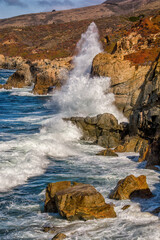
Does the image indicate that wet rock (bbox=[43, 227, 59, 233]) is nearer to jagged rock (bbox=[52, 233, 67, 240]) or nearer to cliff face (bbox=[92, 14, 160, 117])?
jagged rock (bbox=[52, 233, 67, 240])

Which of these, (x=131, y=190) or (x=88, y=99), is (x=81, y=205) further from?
(x=88, y=99)

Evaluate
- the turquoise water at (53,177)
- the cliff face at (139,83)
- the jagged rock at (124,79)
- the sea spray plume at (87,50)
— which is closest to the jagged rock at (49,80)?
the sea spray plume at (87,50)

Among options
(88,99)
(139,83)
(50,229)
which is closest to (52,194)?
(50,229)

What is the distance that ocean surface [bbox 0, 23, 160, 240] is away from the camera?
780 cm

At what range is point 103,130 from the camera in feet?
60.8

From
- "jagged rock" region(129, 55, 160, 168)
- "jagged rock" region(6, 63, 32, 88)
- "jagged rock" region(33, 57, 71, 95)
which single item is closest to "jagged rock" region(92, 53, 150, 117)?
"jagged rock" region(129, 55, 160, 168)

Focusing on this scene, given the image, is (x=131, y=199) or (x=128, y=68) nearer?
(x=131, y=199)

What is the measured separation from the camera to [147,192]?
970cm

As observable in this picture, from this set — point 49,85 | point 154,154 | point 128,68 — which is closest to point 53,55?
point 49,85

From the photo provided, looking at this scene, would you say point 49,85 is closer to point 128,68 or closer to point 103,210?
point 128,68

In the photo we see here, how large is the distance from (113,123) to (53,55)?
79345mm

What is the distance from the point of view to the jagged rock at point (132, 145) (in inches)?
646

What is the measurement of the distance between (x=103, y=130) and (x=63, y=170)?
587 centimetres

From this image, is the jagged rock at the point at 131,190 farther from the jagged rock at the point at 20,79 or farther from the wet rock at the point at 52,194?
the jagged rock at the point at 20,79
